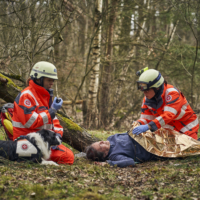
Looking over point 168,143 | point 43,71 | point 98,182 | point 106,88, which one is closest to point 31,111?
point 43,71

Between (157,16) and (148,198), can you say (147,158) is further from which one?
(157,16)

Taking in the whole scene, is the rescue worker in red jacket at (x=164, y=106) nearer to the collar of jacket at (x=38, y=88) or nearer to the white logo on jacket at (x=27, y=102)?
the collar of jacket at (x=38, y=88)

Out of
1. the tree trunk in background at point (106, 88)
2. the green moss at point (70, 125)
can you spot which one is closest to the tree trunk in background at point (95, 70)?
the tree trunk in background at point (106, 88)

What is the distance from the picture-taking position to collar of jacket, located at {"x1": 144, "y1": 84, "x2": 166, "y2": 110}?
5023mm

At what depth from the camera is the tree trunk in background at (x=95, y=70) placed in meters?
9.77

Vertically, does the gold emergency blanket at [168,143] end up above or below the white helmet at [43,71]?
below

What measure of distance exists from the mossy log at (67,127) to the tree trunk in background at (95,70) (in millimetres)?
4932

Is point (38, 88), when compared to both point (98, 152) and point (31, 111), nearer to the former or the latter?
point (31, 111)

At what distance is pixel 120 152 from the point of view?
5.03 m

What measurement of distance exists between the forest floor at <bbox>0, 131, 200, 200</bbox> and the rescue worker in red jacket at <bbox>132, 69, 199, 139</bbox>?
2.89 feet

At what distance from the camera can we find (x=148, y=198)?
285cm

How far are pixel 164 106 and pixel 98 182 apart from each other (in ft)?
7.44

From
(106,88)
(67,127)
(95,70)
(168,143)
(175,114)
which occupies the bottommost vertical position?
(168,143)

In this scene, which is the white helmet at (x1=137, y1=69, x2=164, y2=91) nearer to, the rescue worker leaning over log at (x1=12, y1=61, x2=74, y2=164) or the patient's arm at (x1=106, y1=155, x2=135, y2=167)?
the patient's arm at (x1=106, y1=155, x2=135, y2=167)
